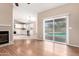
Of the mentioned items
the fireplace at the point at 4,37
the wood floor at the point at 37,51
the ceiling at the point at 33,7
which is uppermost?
the ceiling at the point at 33,7

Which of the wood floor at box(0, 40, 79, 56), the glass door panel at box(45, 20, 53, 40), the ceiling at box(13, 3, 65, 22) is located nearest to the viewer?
the wood floor at box(0, 40, 79, 56)

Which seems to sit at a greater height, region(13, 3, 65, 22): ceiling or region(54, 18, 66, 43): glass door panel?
region(13, 3, 65, 22): ceiling

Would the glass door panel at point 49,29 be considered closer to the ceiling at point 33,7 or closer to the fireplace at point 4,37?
the ceiling at point 33,7

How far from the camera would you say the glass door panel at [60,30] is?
780 cm

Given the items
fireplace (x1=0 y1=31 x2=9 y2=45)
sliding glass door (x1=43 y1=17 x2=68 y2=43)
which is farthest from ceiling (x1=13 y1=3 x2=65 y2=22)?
fireplace (x1=0 y1=31 x2=9 y2=45)

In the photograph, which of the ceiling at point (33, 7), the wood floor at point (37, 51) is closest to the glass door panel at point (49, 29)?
the ceiling at point (33, 7)

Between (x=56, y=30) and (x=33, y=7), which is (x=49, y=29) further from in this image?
(x=33, y=7)

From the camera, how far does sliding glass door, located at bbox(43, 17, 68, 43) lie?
7.79 metres

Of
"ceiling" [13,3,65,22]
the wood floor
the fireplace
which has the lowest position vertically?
the wood floor

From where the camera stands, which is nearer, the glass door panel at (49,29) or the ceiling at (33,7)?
the ceiling at (33,7)

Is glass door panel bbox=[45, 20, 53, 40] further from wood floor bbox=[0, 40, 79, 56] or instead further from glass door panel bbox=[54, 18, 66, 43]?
wood floor bbox=[0, 40, 79, 56]

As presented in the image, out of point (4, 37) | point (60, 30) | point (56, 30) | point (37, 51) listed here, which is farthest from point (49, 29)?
point (37, 51)

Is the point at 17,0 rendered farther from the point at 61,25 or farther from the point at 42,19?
the point at 42,19

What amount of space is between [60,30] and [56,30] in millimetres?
372
